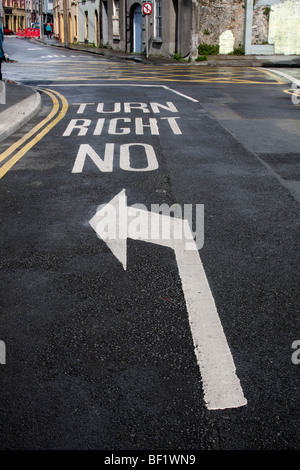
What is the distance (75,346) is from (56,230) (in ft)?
7.56

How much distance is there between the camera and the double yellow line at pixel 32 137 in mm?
8590

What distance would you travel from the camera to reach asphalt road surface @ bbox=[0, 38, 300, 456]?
279cm

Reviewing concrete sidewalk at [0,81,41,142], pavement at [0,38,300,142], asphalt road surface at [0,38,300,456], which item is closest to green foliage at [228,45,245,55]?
pavement at [0,38,300,142]

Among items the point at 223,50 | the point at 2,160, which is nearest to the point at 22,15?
the point at 223,50

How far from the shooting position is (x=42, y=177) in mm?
7578

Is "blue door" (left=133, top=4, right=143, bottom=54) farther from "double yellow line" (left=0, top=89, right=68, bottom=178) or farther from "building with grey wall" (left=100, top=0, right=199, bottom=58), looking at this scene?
"double yellow line" (left=0, top=89, right=68, bottom=178)

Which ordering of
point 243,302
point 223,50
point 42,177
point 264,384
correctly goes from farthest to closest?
point 223,50
point 42,177
point 243,302
point 264,384

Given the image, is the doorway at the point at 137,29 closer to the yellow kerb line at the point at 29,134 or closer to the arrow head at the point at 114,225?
the yellow kerb line at the point at 29,134

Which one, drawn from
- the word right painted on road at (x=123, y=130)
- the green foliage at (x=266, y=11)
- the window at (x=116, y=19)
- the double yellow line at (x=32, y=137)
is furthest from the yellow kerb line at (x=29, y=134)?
the window at (x=116, y=19)

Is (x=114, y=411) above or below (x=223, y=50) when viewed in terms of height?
below

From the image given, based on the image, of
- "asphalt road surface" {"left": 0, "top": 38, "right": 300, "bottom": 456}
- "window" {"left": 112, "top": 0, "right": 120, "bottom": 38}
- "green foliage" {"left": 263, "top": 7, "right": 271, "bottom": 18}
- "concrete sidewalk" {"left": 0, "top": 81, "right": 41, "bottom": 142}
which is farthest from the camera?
"window" {"left": 112, "top": 0, "right": 120, "bottom": 38}

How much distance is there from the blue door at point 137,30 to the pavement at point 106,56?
2.06 metres

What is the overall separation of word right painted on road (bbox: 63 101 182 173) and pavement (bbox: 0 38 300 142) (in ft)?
3.77
